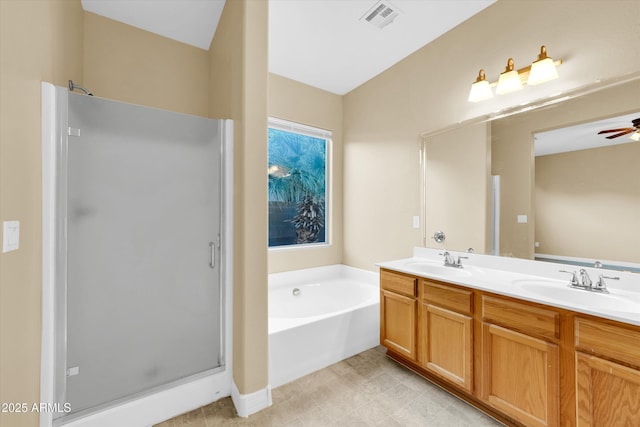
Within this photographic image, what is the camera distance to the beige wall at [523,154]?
1.66 meters

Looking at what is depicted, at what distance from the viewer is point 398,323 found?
219 centimetres

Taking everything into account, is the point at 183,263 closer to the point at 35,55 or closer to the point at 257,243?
the point at 257,243

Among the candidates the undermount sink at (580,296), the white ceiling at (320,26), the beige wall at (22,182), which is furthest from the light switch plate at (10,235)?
the undermount sink at (580,296)

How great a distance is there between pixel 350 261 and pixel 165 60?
2990 millimetres

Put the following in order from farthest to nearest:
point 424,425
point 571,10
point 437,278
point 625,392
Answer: point 437,278 < point 571,10 < point 424,425 < point 625,392

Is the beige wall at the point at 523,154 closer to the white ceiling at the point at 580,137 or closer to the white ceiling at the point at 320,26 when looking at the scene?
the white ceiling at the point at 580,137

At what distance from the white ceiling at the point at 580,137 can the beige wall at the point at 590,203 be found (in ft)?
0.13

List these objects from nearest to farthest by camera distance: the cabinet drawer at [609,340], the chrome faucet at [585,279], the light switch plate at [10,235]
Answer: the light switch plate at [10,235], the cabinet drawer at [609,340], the chrome faucet at [585,279]

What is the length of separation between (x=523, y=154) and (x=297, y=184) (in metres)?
2.28

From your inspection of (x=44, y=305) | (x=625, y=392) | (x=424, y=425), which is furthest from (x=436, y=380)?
(x=44, y=305)

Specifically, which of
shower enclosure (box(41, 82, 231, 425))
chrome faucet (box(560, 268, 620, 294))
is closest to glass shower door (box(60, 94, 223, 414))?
shower enclosure (box(41, 82, 231, 425))

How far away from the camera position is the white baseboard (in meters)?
1.67

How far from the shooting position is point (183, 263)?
1.76m

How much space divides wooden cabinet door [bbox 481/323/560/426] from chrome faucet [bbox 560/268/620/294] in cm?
48
